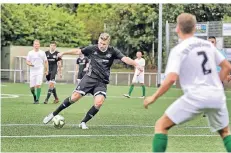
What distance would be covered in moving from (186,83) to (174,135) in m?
4.11

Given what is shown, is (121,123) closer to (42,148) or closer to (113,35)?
(42,148)

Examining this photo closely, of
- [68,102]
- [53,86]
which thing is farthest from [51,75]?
[68,102]

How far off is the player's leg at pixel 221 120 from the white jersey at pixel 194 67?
321 millimetres

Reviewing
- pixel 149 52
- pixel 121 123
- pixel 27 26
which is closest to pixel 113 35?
pixel 149 52

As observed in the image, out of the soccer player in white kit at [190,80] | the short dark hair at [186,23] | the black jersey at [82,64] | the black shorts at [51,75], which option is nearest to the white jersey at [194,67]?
the soccer player in white kit at [190,80]

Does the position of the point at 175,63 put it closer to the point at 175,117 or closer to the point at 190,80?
the point at 190,80

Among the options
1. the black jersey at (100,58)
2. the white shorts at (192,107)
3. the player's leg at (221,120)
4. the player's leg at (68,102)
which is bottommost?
the player's leg at (68,102)

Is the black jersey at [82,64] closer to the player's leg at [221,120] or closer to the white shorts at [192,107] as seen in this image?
the player's leg at [221,120]

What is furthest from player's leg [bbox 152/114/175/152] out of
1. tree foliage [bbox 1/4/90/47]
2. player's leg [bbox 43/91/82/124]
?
tree foliage [bbox 1/4/90/47]

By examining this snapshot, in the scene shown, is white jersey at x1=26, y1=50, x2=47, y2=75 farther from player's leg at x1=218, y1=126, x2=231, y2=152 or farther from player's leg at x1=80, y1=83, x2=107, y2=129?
player's leg at x1=218, y1=126, x2=231, y2=152

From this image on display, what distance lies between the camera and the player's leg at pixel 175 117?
6.82m

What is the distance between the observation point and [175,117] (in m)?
6.86

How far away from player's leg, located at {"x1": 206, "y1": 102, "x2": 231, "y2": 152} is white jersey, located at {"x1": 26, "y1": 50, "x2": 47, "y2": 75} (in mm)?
12578

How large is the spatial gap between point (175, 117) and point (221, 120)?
0.67 metres
